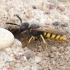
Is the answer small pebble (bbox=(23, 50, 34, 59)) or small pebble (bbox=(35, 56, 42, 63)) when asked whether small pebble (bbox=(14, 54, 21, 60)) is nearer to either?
small pebble (bbox=(23, 50, 34, 59))

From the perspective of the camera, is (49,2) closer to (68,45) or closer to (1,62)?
(68,45)

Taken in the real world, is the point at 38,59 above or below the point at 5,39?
below

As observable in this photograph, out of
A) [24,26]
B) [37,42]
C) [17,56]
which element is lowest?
[37,42]

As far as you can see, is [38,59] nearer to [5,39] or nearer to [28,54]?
[28,54]


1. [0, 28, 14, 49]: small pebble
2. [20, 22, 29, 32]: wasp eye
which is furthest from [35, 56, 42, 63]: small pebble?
[20, 22, 29, 32]: wasp eye

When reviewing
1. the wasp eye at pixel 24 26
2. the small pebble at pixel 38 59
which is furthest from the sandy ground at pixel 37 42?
the wasp eye at pixel 24 26

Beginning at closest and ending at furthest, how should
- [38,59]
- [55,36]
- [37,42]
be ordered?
[38,59], [55,36], [37,42]

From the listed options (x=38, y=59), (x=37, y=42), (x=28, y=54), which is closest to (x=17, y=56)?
(x=28, y=54)

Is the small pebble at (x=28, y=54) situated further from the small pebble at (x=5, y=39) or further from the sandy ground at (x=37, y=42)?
the small pebble at (x=5, y=39)

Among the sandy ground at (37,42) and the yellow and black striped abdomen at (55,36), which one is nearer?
the sandy ground at (37,42)
